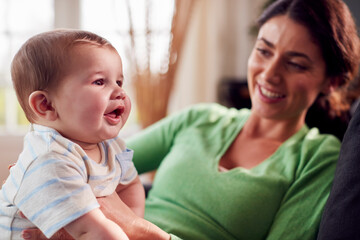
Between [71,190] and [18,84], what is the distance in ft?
0.79

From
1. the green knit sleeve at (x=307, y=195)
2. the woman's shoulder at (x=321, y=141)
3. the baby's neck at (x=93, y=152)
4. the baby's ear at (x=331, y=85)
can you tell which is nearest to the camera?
the baby's neck at (x=93, y=152)

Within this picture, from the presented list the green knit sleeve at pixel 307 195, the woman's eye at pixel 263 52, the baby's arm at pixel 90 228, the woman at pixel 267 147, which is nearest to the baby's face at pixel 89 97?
the baby's arm at pixel 90 228

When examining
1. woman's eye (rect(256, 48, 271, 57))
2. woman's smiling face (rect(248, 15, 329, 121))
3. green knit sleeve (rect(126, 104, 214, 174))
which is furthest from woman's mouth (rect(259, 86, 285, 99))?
green knit sleeve (rect(126, 104, 214, 174))

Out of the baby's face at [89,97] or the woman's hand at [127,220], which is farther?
the woman's hand at [127,220]

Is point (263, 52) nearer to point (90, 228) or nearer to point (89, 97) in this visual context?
point (89, 97)

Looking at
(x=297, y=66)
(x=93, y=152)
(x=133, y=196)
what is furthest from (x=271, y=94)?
(x=93, y=152)

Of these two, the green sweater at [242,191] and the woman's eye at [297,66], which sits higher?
the woman's eye at [297,66]

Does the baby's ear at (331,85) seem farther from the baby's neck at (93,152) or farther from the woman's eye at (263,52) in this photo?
the baby's neck at (93,152)

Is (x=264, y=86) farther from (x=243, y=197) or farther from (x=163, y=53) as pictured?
(x=163, y=53)

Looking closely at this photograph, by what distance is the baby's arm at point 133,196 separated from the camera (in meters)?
0.97

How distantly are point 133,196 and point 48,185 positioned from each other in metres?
0.32

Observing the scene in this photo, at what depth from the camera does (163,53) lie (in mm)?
2922

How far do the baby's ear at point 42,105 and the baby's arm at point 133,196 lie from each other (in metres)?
0.28

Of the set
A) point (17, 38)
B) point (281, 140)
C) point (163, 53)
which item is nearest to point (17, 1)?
point (17, 38)
